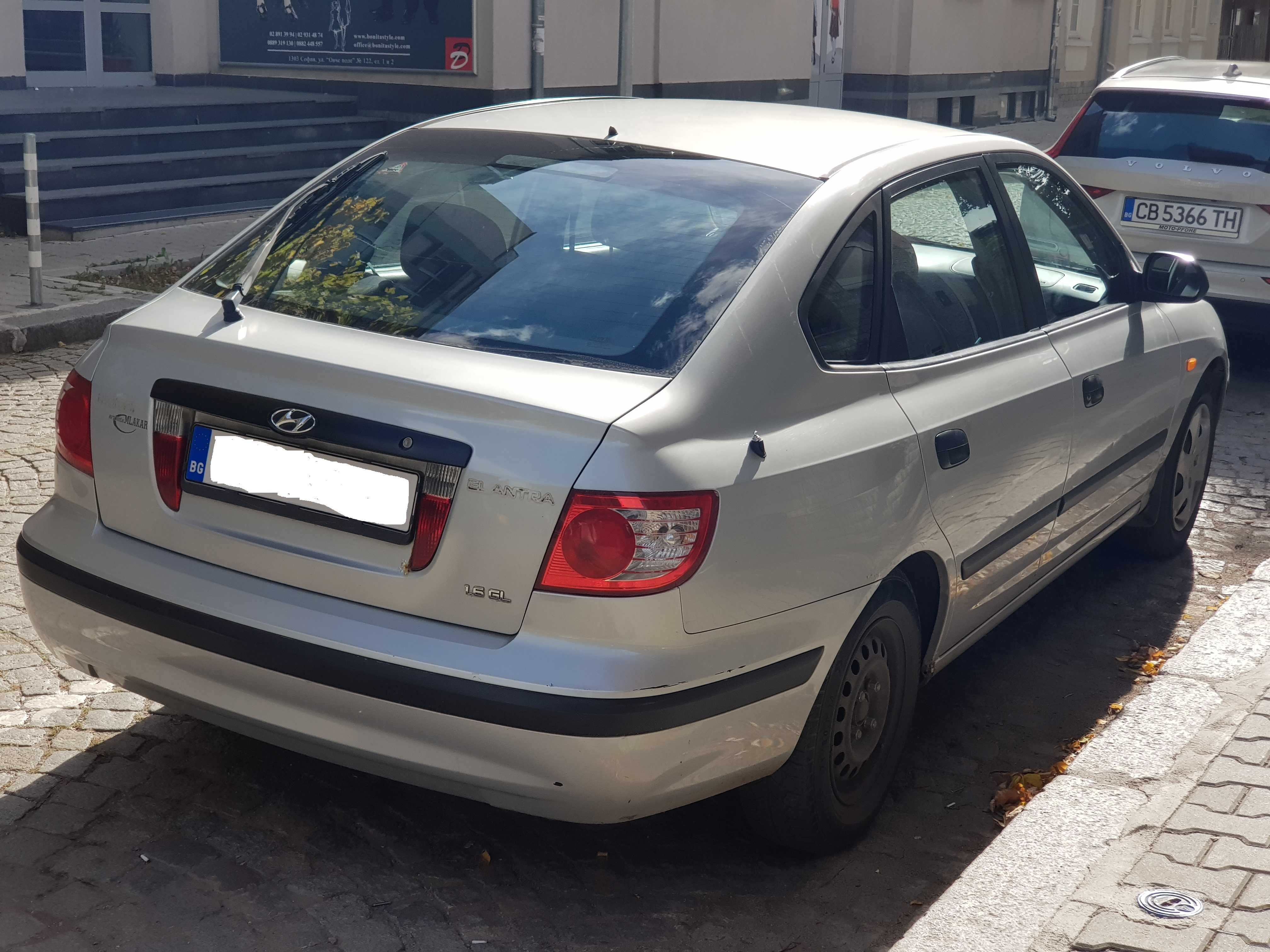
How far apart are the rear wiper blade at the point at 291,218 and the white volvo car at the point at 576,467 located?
1 centimetres

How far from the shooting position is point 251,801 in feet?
11.3

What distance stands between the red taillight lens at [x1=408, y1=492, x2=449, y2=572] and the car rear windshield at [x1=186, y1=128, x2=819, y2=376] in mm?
389

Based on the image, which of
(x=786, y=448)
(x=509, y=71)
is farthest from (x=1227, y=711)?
(x=509, y=71)

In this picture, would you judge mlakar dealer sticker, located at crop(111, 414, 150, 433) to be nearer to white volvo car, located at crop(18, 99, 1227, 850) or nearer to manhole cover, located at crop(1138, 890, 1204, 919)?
white volvo car, located at crop(18, 99, 1227, 850)

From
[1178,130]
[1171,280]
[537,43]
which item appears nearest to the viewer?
[1171,280]

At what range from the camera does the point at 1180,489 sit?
5.57 m

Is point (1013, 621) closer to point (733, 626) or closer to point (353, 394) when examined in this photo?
point (733, 626)

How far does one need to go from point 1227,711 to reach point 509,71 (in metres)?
12.9

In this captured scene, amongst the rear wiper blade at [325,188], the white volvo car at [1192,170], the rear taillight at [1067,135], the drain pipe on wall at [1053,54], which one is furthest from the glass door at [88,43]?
the drain pipe on wall at [1053,54]

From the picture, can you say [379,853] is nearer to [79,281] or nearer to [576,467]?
[576,467]

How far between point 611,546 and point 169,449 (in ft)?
3.29

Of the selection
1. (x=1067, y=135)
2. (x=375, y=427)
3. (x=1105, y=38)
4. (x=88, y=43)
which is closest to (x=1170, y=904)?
(x=375, y=427)

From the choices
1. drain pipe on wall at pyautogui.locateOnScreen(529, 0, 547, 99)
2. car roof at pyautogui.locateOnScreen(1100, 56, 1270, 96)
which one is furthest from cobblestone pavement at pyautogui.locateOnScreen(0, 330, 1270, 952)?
drain pipe on wall at pyautogui.locateOnScreen(529, 0, 547, 99)

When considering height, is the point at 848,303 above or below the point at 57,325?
above
